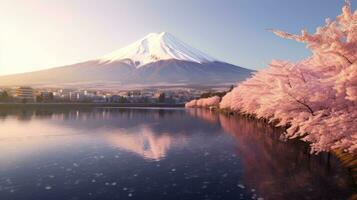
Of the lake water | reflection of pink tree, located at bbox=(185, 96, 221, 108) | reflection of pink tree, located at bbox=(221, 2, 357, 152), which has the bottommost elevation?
reflection of pink tree, located at bbox=(185, 96, 221, 108)

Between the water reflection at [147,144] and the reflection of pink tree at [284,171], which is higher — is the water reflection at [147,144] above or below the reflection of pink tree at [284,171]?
below

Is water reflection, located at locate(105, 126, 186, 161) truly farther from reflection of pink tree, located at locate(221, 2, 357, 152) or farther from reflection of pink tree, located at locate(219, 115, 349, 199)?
reflection of pink tree, located at locate(221, 2, 357, 152)

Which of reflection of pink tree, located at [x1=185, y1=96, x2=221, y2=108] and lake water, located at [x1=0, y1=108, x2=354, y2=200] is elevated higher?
lake water, located at [x1=0, y1=108, x2=354, y2=200]

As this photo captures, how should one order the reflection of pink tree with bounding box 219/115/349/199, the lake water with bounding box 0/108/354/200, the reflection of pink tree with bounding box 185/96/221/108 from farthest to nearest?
the reflection of pink tree with bounding box 185/96/221/108, the reflection of pink tree with bounding box 219/115/349/199, the lake water with bounding box 0/108/354/200

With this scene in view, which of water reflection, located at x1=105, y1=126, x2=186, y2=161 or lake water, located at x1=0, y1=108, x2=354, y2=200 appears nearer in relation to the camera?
lake water, located at x1=0, y1=108, x2=354, y2=200

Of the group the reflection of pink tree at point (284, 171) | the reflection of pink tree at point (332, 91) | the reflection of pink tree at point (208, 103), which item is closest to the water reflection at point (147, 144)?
the reflection of pink tree at point (284, 171)

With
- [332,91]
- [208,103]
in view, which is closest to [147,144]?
[332,91]

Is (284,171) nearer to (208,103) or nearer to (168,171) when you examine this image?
(168,171)

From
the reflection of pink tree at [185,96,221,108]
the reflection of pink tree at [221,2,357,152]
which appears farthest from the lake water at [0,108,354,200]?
the reflection of pink tree at [185,96,221,108]

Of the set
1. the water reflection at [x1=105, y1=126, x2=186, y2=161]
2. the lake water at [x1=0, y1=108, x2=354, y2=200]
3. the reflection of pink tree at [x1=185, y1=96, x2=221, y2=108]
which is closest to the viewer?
the lake water at [x1=0, y1=108, x2=354, y2=200]

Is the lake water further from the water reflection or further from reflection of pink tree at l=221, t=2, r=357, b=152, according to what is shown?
reflection of pink tree at l=221, t=2, r=357, b=152

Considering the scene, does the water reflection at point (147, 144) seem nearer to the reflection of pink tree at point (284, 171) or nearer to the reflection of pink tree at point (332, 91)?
the reflection of pink tree at point (284, 171)

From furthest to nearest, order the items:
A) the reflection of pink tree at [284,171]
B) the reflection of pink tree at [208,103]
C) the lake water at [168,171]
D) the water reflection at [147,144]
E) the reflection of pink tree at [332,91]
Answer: the reflection of pink tree at [208,103]
the water reflection at [147,144]
the reflection of pink tree at [284,171]
the lake water at [168,171]
the reflection of pink tree at [332,91]

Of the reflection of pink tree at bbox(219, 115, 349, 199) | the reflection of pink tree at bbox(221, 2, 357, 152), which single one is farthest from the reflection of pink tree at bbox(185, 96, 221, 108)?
the reflection of pink tree at bbox(221, 2, 357, 152)
